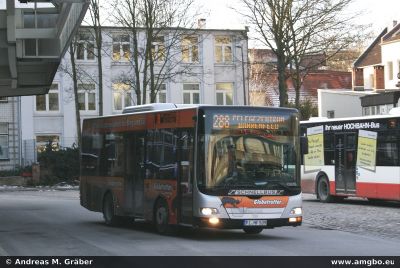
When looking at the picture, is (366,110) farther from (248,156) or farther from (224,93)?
(248,156)

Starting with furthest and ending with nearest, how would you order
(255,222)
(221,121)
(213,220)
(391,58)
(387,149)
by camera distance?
(391,58) → (387,149) → (221,121) → (255,222) → (213,220)

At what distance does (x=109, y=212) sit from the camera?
18922mm

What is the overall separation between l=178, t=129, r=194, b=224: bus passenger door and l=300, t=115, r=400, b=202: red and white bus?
34.5 ft

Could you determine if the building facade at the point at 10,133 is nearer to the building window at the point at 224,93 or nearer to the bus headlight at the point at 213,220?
the building window at the point at 224,93

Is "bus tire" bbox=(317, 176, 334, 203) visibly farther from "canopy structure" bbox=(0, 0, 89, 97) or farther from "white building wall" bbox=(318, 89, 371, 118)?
"white building wall" bbox=(318, 89, 371, 118)

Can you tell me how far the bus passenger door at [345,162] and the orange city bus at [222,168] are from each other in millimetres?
10053

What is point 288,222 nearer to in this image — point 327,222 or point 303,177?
point 327,222

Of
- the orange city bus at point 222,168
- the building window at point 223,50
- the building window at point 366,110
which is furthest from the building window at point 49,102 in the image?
the orange city bus at point 222,168

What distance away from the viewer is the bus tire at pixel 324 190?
2720 cm

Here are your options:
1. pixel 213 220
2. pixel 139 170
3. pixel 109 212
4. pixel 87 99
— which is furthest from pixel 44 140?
pixel 213 220

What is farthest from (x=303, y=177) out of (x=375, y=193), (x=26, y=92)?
(x=26, y=92)

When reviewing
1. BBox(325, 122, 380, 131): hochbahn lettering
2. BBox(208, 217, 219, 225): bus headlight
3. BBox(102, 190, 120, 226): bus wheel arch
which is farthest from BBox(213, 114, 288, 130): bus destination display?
BBox(325, 122, 380, 131): hochbahn lettering

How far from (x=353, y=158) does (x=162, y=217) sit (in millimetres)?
11349

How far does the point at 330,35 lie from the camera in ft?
116
